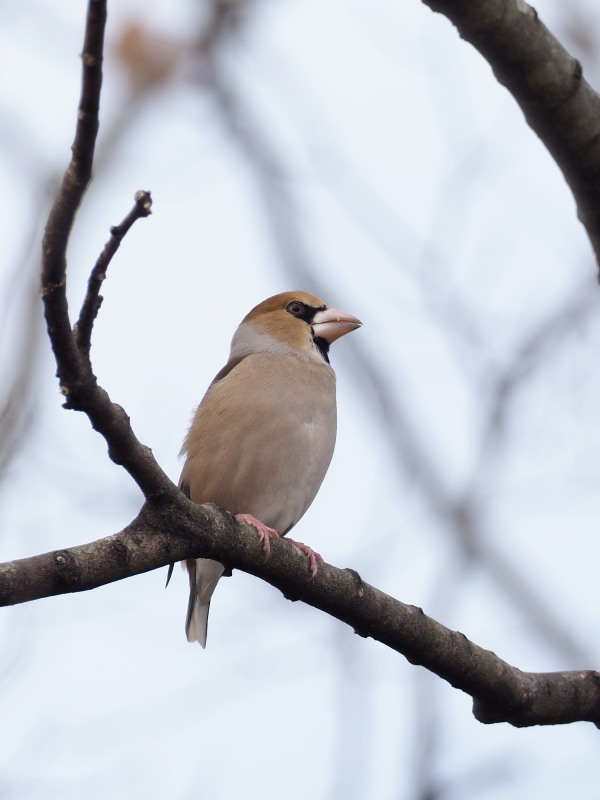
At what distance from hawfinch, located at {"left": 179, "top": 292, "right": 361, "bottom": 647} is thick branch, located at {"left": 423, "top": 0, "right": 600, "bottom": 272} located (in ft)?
6.80

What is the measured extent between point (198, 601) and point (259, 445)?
42.0 inches

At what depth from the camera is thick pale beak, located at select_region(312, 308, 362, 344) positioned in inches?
222

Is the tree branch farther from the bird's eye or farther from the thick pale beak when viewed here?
the bird's eye

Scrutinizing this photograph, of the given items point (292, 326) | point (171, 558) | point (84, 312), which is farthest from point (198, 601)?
point (84, 312)

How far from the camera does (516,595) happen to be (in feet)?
15.0

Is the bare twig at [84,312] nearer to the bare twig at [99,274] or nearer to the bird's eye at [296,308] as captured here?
the bare twig at [99,274]

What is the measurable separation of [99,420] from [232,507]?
230 cm

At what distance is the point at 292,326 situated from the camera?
571cm

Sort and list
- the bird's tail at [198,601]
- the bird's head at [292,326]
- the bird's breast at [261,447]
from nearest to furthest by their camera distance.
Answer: the bird's breast at [261,447], the bird's tail at [198,601], the bird's head at [292,326]

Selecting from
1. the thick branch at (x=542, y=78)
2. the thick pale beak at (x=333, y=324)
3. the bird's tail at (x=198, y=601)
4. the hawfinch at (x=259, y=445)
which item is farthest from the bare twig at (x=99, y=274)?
the thick pale beak at (x=333, y=324)

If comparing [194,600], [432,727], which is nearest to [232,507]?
[194,600]

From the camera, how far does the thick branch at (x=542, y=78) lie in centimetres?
254

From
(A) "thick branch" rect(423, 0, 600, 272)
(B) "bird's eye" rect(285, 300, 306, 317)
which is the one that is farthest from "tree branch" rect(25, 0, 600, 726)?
(B) "bird's eye" rect(285, 300, 306, 317)

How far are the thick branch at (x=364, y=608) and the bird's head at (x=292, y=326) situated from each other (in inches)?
90.9
